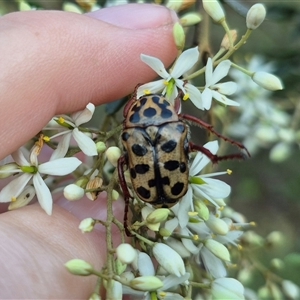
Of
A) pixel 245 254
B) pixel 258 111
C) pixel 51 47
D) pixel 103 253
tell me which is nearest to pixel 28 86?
pixel 51 47

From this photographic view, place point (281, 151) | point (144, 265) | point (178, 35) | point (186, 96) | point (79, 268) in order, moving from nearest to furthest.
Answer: point (79, 268)
point (144, 265)
point (186, 96)
point (178, 35)
point (281, 151)

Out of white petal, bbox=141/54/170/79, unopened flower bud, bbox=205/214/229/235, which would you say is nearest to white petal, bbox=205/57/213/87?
white petal, bbox=141/54/170/79

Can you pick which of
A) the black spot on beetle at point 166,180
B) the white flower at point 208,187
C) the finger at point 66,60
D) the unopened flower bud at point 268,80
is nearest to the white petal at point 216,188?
the white flower at point 208,187

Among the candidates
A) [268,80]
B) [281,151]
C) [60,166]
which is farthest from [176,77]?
[281,151]

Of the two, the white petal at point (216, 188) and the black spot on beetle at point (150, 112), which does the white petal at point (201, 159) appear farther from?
the black spot on beetle at point (150, 112)

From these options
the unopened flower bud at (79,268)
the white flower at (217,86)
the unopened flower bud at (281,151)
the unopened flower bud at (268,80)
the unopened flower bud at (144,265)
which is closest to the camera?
the unopened flower bud at (79,268)

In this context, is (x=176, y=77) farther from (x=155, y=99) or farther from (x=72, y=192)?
(x=72, y=192)

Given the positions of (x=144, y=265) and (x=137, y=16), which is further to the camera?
(x=137, y=16)
